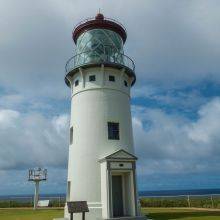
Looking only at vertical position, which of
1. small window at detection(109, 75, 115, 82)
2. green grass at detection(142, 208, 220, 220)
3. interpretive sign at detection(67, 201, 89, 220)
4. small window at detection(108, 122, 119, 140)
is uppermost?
small window at detection(109, 75, 115, 82)

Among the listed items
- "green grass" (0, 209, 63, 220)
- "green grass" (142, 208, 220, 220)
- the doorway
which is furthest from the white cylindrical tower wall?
"green grass" (142, 208, 220, 220)

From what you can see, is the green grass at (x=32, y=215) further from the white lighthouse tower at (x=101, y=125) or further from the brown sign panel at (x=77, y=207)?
the brown sign panel at (x=77, y=207)

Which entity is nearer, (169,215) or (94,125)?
(94,125)

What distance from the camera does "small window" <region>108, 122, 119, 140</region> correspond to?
61.4 feet

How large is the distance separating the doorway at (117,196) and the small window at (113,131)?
2.22 meters

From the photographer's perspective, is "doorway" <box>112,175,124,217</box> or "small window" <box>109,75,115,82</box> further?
"small window" <box>109,75,115,82</box>

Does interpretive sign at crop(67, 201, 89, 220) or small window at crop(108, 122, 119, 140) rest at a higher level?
small window at crop(108, 122, 119, 140)

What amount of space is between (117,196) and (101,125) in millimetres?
4086

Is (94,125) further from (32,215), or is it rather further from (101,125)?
(32,215)

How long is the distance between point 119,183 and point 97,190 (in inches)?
61.2

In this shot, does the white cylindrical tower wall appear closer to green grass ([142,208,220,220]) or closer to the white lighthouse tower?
the white lighthouse tower

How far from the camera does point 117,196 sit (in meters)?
18.2

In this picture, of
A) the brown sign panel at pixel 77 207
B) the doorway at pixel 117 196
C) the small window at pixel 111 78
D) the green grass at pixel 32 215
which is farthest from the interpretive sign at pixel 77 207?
the small window at pixel 111 78

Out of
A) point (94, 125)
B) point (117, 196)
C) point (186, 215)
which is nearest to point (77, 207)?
point (117, 196)
